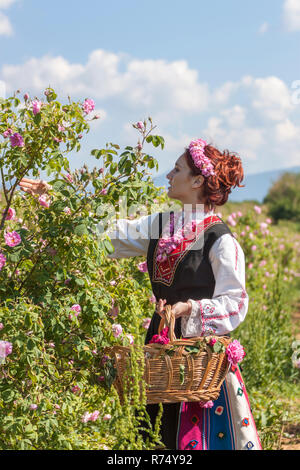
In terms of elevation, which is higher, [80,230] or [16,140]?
[16,140]

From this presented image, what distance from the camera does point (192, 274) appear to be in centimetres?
229

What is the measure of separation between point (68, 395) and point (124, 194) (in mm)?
799

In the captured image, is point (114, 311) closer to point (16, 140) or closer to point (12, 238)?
point (12, 238)

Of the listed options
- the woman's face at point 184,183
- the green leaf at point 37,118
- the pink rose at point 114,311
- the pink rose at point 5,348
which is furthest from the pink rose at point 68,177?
the pink rose at point 5,348

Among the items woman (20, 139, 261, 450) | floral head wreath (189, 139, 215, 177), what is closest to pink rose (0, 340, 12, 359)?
woman (20, 139, 261, 450)

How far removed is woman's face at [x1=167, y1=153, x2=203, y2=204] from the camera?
2.44 meters

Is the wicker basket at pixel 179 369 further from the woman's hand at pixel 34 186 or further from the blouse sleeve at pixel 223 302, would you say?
the woman's hand at pixel 34 186

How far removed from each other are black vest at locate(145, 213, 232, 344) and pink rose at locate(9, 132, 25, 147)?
0.74 m

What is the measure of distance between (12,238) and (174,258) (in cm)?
62

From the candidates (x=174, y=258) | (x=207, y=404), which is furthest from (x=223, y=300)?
(x=207, y=404)

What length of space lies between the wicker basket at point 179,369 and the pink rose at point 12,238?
61cm

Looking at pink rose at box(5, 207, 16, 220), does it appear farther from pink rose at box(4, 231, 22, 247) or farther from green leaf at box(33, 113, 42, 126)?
green leaf at box(33, 113, 42, 126)
